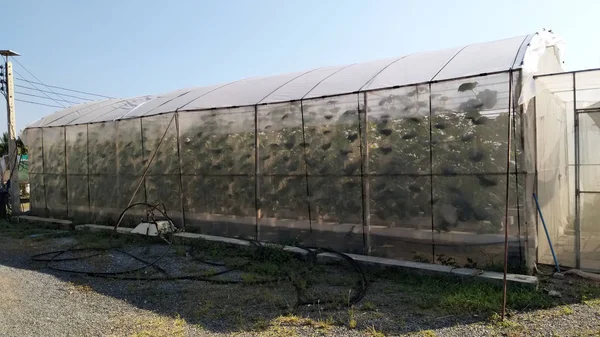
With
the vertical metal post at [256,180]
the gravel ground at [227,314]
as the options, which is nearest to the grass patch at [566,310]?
the gravel ground at [227,314]

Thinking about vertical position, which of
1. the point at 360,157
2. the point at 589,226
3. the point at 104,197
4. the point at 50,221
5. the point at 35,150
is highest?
the point at 35,150

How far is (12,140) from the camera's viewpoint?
12.8 m

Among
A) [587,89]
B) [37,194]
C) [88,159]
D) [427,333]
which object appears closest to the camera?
[427,333]

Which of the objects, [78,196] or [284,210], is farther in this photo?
[78,196]

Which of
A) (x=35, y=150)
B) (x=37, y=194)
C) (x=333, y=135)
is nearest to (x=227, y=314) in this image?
(x=333, y=135)

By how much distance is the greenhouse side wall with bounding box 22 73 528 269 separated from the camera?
5.87m

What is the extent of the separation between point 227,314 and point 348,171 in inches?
130

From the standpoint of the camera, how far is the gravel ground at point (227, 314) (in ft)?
13.2

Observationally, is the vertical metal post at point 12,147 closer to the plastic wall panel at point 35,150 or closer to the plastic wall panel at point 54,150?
the plastic wall panel at point 35,150

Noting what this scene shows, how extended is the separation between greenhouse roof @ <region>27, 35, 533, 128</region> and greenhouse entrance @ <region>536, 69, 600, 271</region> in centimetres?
85

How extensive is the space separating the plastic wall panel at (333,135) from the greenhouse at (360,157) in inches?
0.7

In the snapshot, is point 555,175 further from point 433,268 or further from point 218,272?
point 218,272

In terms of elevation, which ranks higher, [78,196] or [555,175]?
[555,175]

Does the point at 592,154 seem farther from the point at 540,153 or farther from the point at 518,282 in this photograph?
the point at 518,282
